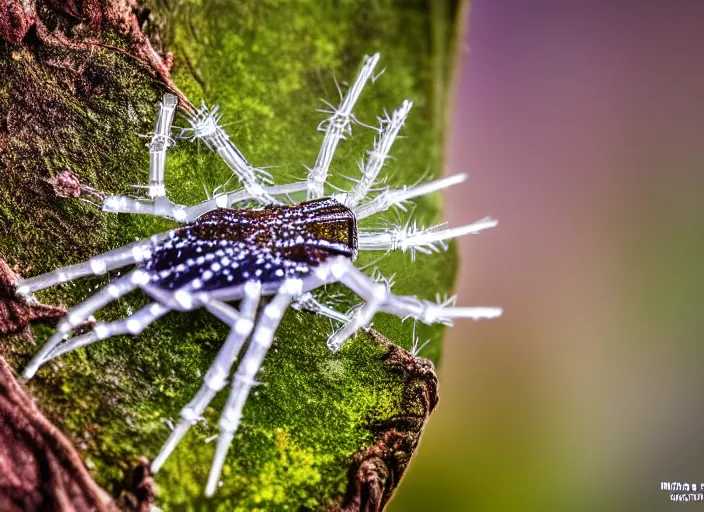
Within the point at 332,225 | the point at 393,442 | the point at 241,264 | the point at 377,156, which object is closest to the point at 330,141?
the point at 377,156

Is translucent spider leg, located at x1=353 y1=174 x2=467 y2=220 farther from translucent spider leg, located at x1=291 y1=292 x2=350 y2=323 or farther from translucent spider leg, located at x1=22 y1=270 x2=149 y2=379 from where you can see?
translucent spider leg, located at x1=22 y1=270 x2=149 y2=379

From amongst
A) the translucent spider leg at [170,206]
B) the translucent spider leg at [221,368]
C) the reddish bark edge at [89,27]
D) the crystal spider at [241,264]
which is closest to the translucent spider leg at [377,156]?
the crystal spider at [241,264]

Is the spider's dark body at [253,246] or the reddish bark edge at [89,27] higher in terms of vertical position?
the reddish bark edge at [89,27]

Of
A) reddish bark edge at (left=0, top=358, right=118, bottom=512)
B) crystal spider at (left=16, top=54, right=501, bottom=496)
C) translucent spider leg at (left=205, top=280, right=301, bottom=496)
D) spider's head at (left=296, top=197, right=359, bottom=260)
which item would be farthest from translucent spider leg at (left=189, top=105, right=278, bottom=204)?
reddish bark edge at (left=0, top=358, right=118, bottom=512)

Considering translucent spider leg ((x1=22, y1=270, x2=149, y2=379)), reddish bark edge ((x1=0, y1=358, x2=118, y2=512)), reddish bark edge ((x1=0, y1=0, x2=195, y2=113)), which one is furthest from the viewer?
reddish bark edge ((x1=0, y1=0, x2=195, y2=113))

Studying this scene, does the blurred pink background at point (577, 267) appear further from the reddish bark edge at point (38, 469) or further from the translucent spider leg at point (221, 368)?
the reddish bark edge at point (38, 469)

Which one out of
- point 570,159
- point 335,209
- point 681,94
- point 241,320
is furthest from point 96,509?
point 681,94

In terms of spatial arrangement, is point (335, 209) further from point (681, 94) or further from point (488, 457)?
point (681, 94)
